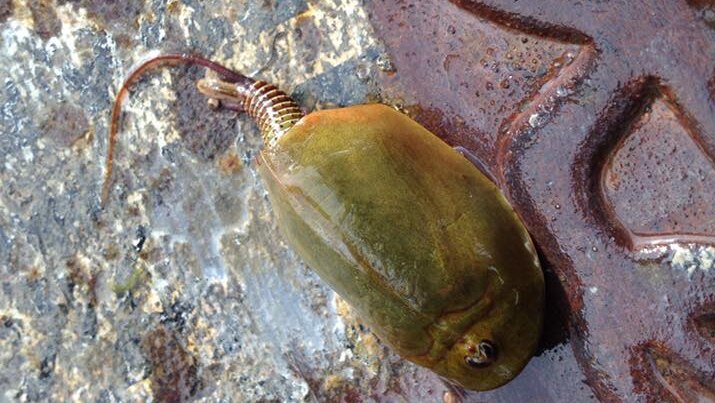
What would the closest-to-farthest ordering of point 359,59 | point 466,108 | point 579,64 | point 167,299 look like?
point 579,64 → point 466,108 → point 359,59 → point 167,299

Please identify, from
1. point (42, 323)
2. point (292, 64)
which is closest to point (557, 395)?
point (292, 64)

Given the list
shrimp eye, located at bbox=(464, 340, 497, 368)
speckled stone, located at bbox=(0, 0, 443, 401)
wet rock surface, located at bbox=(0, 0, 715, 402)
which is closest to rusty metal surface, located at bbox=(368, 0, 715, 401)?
wet rock surface, located at bbox=(0, 0, 715, 402)

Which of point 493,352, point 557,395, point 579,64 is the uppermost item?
point 579,64

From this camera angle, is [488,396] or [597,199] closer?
[597,199]

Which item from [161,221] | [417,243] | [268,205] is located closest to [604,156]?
[417,243]

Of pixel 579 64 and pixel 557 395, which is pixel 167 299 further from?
pixel 579 64

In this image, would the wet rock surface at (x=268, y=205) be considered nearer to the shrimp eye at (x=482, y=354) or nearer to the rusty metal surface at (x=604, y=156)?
the rusty metal surface at (x=604, y=156)

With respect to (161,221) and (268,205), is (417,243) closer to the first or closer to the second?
(268,205)

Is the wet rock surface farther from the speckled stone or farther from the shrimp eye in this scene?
the shrimp eye
